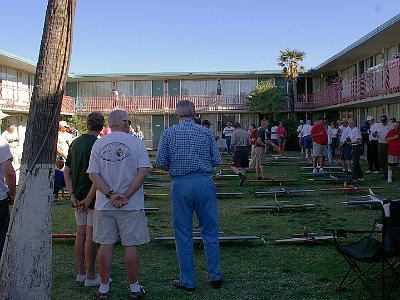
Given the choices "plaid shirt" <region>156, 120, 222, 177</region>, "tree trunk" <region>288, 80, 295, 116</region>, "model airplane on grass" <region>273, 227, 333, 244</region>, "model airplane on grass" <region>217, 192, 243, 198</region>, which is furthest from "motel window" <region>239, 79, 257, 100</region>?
"plaid shirt" <region>156, 120, 222, 177</region>

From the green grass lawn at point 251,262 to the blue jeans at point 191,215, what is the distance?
0.26 m

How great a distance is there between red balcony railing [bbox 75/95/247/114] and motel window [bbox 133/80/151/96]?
4.08ft

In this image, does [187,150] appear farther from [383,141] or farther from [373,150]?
[373,150]

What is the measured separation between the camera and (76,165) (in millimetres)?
5477

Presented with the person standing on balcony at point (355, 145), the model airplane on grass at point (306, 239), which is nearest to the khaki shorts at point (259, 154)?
the person standing on balcony at point (355, 145)

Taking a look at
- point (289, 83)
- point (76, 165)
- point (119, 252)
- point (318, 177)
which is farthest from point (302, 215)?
point (289, 83)

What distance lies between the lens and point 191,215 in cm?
539

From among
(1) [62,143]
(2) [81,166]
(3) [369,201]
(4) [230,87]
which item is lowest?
(3) [369,201]

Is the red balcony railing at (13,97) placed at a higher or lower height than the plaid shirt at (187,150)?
higher

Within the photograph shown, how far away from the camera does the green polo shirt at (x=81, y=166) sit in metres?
5.43

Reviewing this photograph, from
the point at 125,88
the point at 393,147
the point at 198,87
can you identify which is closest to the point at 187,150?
the point at 393,147

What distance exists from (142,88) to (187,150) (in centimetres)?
3578

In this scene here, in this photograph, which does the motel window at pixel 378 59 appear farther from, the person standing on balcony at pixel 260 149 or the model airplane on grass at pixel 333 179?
the person standing on balcony at pixel 260 149

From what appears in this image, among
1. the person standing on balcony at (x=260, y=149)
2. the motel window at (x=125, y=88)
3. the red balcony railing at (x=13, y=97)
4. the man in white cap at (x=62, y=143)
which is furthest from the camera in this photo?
the motel window at (x=125, y=88)
